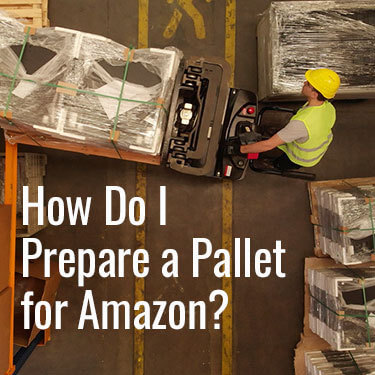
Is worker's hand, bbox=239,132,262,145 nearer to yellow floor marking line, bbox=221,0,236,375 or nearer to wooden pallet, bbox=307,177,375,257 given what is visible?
yellow floor marking line, bbox=221,0,236,375

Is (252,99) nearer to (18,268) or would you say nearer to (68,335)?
(18,268)

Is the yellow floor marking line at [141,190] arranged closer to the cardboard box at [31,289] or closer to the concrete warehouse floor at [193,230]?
the concrete warehouse floor at [193,230]

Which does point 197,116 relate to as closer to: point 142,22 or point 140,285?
point 142,22

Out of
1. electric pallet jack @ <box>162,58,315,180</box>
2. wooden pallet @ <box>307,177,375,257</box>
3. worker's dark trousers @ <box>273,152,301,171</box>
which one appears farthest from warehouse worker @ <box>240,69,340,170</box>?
wooden pallet @ <box>307,177,375,257</box>

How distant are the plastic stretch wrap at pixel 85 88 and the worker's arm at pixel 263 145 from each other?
3.43 feet

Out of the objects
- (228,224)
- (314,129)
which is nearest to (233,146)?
(314,129)

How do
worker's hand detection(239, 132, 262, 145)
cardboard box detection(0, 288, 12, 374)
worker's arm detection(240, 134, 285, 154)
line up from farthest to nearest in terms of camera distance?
worker's hand detection(239, 132, 262, 145)
worker's arm detection(240, 134, 285, 154)
cardboard box detection(0, 288, 12, 374)

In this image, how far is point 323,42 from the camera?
429 cm

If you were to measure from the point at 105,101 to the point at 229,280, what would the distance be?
9.67ft

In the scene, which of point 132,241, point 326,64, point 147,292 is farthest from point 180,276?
point 326,64

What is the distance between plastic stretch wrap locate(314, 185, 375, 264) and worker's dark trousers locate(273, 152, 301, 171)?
543mm

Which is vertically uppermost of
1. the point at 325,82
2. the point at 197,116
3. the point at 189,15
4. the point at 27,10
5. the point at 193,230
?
the point at 189,15

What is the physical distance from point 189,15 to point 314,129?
250cm

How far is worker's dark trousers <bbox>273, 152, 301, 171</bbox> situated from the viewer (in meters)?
4.62
